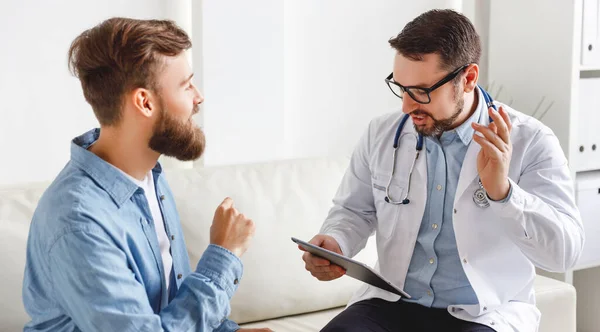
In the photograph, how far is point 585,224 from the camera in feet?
11.1

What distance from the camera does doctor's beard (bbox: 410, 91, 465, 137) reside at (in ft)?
6.72

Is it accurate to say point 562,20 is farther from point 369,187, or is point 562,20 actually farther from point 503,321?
point 503,321

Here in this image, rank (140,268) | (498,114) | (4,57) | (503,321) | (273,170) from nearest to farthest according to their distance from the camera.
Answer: (140,268) < (498,114) < (503,321) < (273,170) < (4,57)

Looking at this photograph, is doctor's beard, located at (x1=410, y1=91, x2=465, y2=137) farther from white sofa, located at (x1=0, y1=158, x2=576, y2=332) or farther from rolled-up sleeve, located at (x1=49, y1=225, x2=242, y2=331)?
rolled-up sleeve, located at (x1=49, y1=225, x2=242, y2=331)

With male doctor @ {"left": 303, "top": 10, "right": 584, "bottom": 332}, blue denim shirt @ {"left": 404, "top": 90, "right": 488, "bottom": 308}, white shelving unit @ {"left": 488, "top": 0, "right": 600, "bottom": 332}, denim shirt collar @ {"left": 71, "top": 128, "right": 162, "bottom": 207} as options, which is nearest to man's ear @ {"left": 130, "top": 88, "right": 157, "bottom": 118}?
denim shirt collar @ {"left": 71, "top": 128, "right": 162, "bottom": 207}

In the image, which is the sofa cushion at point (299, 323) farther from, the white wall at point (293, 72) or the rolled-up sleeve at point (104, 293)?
the white wall at point (293, 72)

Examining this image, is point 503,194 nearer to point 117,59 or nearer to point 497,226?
point 497,226

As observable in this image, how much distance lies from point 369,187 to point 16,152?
144 cm

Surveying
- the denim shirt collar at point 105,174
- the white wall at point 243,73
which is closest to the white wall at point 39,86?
the white wall at point 243,73

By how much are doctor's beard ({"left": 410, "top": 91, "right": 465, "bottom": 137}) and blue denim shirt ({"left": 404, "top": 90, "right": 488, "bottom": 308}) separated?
1.6 inches

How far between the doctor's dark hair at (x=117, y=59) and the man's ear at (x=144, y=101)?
0.04 ft

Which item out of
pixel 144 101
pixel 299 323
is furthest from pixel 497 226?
pixel 144 101

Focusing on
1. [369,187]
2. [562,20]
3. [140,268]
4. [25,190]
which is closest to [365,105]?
[562,20]

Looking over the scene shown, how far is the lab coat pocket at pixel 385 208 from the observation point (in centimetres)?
215
